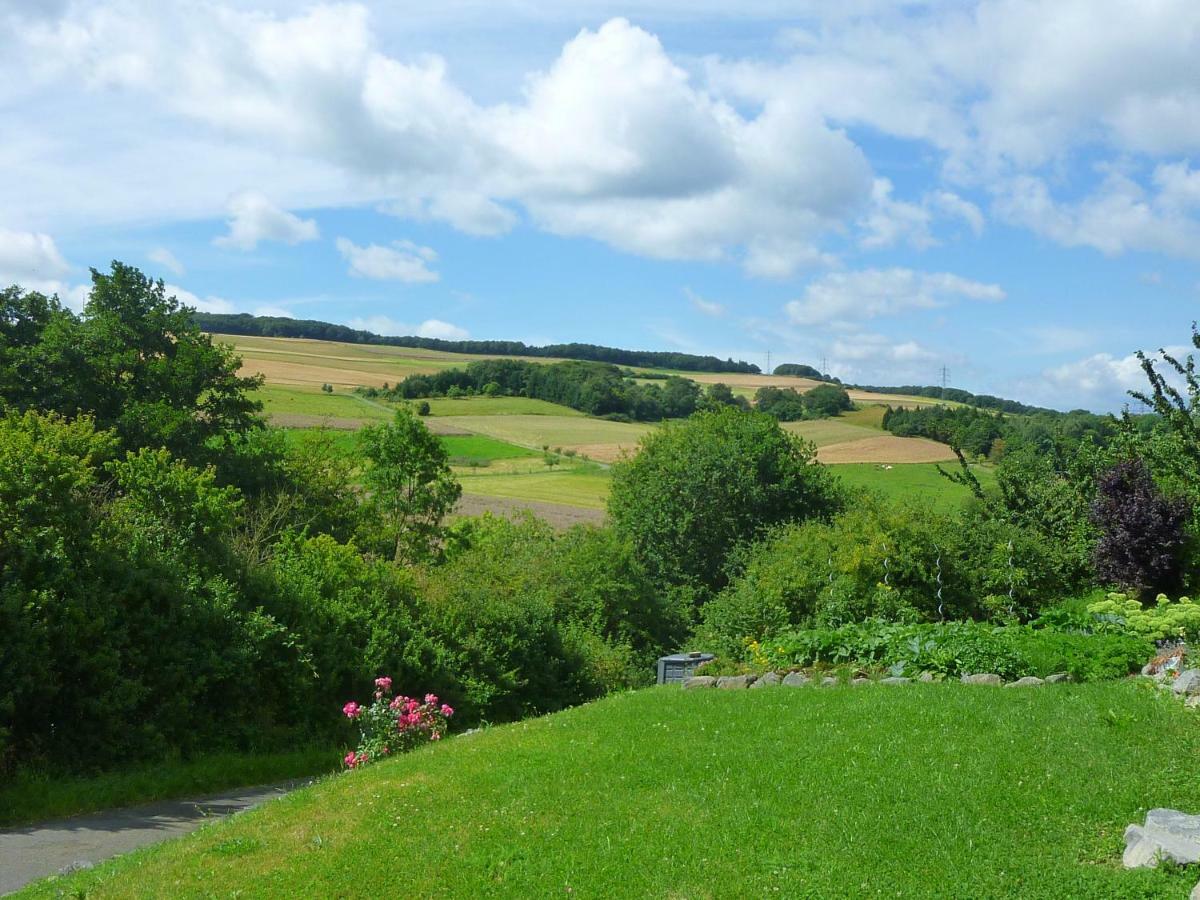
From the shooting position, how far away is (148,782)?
1437 centimetres

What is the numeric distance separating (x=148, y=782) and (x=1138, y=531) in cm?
2148

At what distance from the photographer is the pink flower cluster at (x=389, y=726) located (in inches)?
513

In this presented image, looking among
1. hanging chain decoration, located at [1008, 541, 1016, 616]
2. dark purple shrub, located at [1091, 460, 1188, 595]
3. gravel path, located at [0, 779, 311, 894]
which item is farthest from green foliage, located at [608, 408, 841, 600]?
gravel path, located at [0, 779, 311, 894]

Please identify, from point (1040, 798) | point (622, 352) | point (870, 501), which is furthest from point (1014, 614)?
point (622, 352)

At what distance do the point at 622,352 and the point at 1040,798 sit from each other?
108m

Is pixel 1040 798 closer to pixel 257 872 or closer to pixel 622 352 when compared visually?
pixel 257 872

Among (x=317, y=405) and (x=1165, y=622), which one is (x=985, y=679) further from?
(x=317, y=405)

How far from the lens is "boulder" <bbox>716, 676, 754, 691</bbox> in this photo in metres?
15.4

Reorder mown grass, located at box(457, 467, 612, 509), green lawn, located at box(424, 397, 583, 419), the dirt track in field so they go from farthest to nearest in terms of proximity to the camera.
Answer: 1. green lawn, located at box(424, 397, 583, 419)
2. mown grass, located at box(457, 467, 612, 509)
3. the dirt track in field

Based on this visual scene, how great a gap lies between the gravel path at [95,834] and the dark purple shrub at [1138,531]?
64.8 feet

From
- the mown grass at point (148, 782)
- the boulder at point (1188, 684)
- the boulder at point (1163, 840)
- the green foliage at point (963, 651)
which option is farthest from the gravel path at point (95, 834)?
the boulder at point (1188, 684)

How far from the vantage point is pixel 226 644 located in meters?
17.9

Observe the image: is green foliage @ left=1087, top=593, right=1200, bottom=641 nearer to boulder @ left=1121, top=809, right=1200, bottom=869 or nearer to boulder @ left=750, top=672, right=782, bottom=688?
boulder @ left=750, top=672, right=782, bottom=688

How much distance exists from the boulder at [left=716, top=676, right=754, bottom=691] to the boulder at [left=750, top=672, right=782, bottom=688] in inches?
5.4
